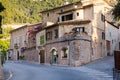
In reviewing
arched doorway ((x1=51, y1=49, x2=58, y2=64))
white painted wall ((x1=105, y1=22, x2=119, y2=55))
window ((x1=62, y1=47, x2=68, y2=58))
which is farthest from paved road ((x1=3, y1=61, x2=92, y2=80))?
white painted wall ((x1=105, y1=22, x2=119, y2=55))

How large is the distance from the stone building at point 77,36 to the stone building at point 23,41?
10.4m

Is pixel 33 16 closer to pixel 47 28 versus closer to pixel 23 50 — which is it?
pixel 23 50

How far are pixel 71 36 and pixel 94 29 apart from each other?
6365mm

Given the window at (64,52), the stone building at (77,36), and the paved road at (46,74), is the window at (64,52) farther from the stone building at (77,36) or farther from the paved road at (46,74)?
the paved road at (46,74)

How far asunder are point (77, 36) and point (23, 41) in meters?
30.4

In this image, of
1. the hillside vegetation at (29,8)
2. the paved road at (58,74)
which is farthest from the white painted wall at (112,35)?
the hillside vegetation at (29,8)

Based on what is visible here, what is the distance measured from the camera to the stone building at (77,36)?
1984 inches

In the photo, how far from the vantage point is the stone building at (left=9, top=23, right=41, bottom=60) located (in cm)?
7375

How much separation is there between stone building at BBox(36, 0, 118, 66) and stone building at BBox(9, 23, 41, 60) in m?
10.4

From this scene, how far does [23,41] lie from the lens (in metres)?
78.2

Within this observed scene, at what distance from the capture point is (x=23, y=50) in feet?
250

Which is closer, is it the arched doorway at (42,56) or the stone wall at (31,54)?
the arched doorway at (42,56)

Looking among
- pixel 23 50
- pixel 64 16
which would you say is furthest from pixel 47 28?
pixel 23 50

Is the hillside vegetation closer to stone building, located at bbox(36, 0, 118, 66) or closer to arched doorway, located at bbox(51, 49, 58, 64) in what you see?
stone building, located at bbox(36, 0, 118, 66)
